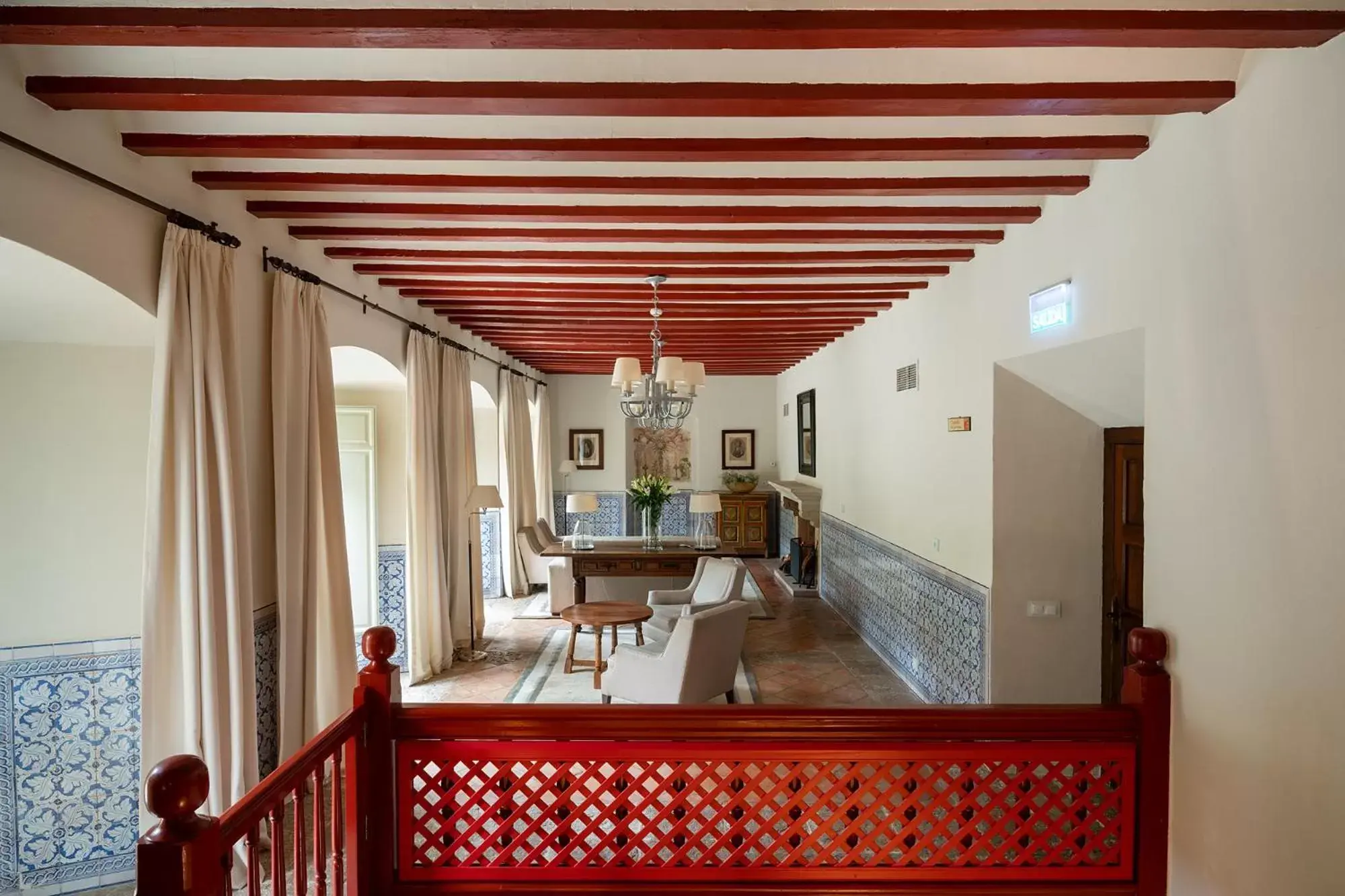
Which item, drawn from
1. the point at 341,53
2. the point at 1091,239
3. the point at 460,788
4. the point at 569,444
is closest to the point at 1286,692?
the point at 1091,239

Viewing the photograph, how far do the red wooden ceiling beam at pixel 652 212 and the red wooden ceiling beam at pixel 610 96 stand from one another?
43.5 inches

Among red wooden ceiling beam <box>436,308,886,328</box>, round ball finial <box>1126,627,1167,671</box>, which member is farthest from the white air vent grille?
round ball finial <box>1126,627,1167,671</box>

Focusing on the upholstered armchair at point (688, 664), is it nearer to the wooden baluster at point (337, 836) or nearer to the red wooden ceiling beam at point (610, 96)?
the wooden baluster at point (337, 836)

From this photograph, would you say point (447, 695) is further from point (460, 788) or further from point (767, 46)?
point (767, 46)

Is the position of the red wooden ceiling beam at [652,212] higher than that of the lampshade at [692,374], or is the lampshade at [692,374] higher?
the red wooden ceiling beam at [652,212]

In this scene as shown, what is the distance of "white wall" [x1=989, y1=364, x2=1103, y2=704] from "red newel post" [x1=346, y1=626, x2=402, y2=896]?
3.15 m

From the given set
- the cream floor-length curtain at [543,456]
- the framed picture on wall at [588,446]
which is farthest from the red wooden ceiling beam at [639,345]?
the framed picture on wall at [588,446]

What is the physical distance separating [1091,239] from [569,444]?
30.3ft

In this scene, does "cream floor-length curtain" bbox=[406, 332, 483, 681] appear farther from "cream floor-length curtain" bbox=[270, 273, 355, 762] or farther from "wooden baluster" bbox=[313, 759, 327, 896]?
"wooden baluster" bbox=[313, 759, 327, 896]

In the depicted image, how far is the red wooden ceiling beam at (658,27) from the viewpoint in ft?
5.90

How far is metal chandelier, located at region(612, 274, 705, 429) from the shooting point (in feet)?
16.4

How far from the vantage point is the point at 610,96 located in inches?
87.1

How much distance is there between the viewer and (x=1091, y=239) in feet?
9.87

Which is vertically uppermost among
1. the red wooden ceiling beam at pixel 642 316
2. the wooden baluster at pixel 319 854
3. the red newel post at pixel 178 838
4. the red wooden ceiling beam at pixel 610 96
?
the red wooden ceiling beam at pixel 610 96
